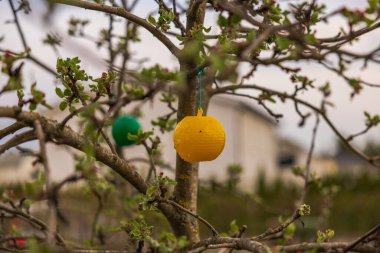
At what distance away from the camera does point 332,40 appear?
99.5 inches

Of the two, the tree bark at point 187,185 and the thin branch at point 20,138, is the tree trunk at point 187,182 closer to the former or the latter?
the tree bark at point 187,185

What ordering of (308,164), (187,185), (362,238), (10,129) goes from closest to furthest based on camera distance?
(362,238) < (10,129) < (187,185) < (308,164)

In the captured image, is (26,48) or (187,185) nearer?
(26,48)

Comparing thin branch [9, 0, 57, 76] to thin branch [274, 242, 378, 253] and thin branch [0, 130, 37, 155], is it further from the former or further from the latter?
thin branch [274, 242, 378, 253]

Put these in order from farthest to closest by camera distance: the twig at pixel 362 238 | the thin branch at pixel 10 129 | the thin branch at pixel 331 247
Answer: the thin branch at pixel 10 129, the thin branch at pixel 331 247, the twig at pixel 362 238

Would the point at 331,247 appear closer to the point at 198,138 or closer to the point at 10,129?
the point at 198,138

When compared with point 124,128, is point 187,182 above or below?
below

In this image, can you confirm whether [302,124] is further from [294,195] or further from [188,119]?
[294,195]

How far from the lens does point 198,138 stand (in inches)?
96.4

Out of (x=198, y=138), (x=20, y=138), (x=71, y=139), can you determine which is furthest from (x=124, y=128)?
(x=20, y=138)

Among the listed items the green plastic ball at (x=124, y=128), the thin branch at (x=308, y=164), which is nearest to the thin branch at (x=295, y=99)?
the thin branch at (x=308, y=164)

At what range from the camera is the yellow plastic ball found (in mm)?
2459

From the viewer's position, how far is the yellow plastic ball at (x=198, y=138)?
8.07 ft

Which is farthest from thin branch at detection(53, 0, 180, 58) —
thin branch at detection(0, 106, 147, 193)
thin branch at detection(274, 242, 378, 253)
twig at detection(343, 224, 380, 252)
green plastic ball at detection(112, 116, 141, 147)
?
green plastic ball at detection(112, 116, 141, 147)
